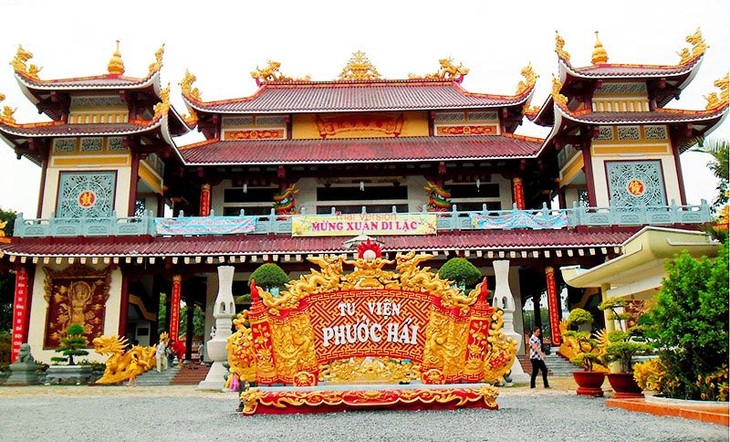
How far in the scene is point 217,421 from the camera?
727cm

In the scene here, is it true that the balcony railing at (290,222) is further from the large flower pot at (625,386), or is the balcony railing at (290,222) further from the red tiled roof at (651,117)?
the large flower pot at (625,386)

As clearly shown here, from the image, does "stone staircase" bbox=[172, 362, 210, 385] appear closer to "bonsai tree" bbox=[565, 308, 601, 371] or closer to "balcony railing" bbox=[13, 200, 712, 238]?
"balcony railing" bbox=[13, 200, 712, 238]

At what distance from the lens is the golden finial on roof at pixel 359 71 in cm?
2798

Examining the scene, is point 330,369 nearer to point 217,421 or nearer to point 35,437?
point 217,421

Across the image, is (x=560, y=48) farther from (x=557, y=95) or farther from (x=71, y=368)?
(x=71, y=368)

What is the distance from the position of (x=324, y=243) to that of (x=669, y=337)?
12.2 m

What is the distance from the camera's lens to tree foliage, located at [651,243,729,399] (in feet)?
21.5

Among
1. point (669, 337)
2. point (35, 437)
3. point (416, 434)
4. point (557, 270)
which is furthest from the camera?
point (557, 270)

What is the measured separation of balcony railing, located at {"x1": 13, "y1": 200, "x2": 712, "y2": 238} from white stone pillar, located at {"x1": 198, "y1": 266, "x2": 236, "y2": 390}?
6209 millimetres

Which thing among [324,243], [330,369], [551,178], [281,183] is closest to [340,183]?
[281,183]

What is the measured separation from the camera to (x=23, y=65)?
19.4 m

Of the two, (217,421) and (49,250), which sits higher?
(49,250)

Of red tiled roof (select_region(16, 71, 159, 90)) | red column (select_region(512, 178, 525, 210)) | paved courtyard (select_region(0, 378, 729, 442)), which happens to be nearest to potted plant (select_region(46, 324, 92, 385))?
paved courtyard (select_region(0, 378, 729, 442))

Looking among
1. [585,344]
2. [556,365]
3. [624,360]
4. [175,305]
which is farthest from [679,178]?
[175,305]
